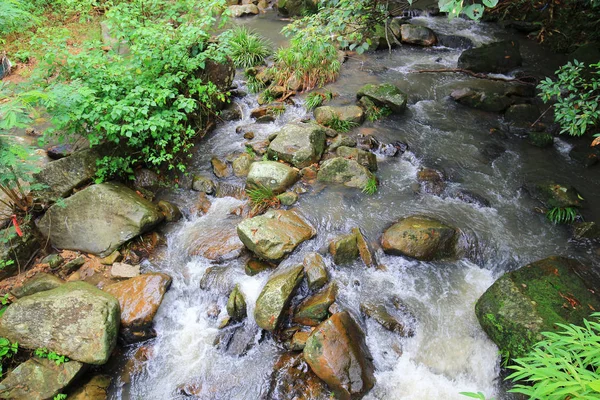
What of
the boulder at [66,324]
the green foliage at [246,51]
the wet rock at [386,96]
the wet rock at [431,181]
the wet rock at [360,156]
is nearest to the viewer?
the boulder at [66,324]

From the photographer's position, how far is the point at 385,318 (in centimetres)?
458

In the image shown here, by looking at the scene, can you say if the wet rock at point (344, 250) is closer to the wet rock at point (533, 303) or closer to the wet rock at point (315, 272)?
the wet rock at point (315, 272)

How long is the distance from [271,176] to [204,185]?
4.41 ft

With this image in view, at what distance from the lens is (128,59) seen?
5.93m

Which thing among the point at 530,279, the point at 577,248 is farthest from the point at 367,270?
the point at 577,248

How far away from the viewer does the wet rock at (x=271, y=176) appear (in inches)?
244

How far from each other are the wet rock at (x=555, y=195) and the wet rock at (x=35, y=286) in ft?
24.9

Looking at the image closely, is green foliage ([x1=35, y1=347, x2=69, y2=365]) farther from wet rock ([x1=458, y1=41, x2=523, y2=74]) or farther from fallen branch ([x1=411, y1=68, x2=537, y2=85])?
wet rock ([x1=458, y1=41, x2=523, y2=74])

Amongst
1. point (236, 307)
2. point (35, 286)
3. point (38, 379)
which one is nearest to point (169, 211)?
point (35, 286)

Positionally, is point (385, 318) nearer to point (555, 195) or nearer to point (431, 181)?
point (431, 181)

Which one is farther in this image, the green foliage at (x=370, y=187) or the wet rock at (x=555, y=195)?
the green foliage at (x=370, y=187)

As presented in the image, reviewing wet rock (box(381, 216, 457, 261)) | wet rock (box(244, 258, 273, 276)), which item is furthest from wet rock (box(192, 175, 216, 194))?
wet rock (box(381, 216, 457, 261))

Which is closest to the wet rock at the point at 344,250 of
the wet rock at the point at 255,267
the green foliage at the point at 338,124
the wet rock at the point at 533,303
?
the wet rock at the point at 255,267

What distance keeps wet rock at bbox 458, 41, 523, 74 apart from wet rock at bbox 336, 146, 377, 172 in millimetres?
4783
